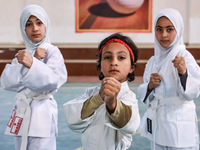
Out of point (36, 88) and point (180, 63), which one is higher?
point (180, 63)

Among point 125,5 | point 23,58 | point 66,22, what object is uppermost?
point 125,5

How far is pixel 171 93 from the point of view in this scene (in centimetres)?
236

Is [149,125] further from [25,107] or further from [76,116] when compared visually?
[76,116]

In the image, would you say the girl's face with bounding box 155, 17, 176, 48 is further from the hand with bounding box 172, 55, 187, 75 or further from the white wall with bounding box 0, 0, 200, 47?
the white wall with bounding box 0, 0, 200, 47

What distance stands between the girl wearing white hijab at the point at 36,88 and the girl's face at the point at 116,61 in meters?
0.73

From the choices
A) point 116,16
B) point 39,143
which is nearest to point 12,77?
point 39,143

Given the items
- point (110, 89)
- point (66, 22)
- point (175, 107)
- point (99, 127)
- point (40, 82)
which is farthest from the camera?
point (66, 22)

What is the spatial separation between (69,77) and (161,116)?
7.58 metres

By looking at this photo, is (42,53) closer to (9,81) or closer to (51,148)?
(9,81)

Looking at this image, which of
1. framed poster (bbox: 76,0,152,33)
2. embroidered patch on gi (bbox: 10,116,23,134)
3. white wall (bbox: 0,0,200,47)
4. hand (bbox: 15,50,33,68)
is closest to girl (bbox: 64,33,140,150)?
hand (bbox: 15,50,33,68)

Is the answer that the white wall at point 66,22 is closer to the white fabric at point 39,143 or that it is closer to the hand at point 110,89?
the white fabric at point 39,143

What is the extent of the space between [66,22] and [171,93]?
8.22 m

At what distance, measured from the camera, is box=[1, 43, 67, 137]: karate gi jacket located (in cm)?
208

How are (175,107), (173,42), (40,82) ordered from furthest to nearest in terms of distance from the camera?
1. (173,42)
2. (175,107)
3. (40,82)
